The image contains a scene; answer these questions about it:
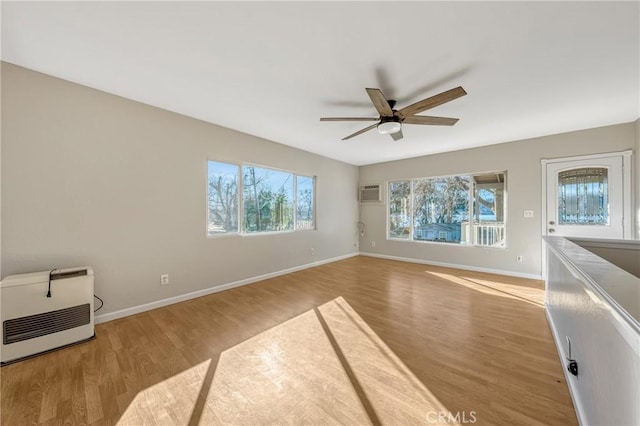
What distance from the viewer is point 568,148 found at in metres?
3.89

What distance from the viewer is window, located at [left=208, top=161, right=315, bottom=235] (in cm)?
362

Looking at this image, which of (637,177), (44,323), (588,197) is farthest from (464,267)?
(44,323)

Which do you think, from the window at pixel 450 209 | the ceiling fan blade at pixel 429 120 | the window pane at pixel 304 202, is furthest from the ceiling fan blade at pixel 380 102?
the window at pixel 450 209

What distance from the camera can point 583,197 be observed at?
12.5 ft

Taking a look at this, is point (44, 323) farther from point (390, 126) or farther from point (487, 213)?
point (487, 213)

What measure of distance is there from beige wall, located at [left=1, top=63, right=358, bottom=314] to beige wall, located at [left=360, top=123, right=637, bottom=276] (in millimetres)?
4006

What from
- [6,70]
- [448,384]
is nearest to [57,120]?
[6,70]

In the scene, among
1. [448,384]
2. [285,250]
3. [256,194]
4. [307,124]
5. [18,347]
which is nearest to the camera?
[448,384]

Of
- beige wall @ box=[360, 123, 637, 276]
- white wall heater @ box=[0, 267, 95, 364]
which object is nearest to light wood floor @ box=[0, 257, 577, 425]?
white wall heater @ box=[0, 267, 95, 364]

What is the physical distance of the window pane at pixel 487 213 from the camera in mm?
4656

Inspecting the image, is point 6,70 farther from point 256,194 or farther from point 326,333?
point 326,333

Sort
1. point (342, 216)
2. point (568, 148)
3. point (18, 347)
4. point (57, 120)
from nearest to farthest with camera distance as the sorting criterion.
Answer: point (18, 347)
point (57, 120)
point (568, 148)
point (342, 216)

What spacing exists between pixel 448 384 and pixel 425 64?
255 centimetres

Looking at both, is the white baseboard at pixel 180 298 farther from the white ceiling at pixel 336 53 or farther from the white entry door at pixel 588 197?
the white entry door at pixel 588 197
